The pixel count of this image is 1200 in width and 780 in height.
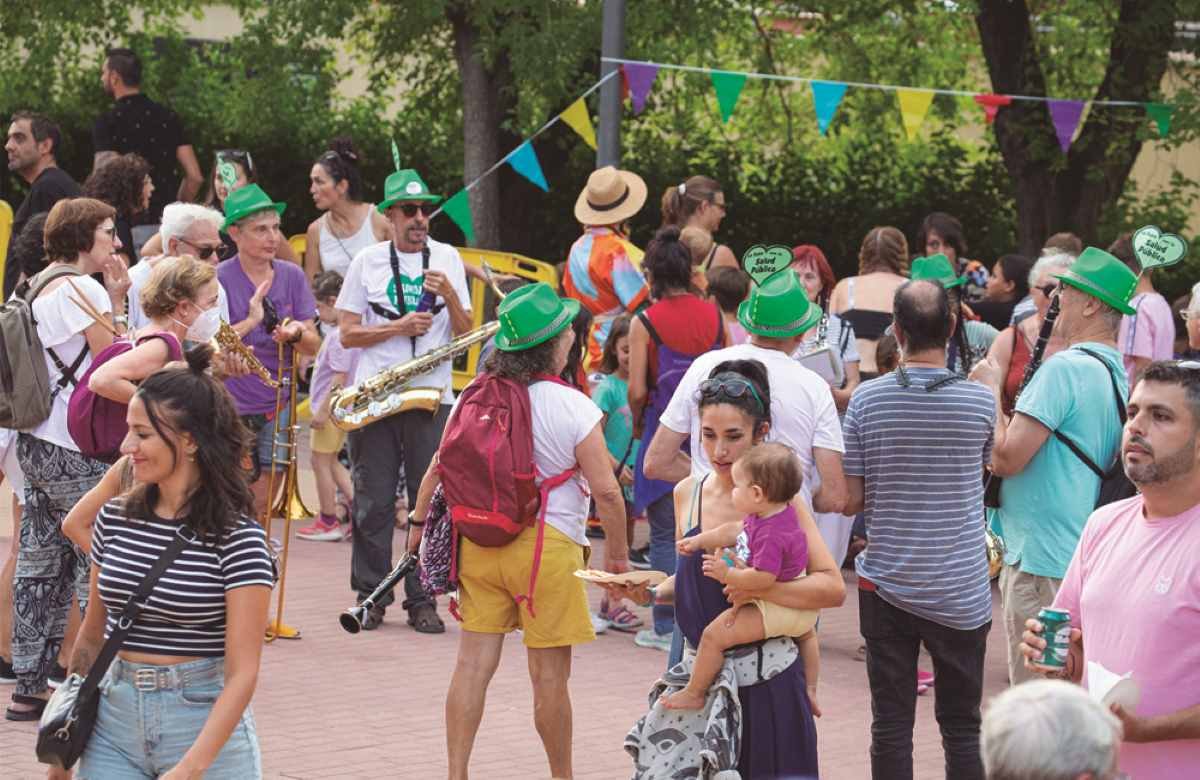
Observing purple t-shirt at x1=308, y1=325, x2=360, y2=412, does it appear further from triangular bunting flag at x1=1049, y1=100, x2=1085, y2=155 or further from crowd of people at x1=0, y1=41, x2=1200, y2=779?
triangular bunting flag at x1=1049, y1=100, x2=1085, y2=155

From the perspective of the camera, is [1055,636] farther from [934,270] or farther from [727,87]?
[727,87]

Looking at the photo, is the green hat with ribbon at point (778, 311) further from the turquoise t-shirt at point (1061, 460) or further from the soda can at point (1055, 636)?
the soda can at point (1055, 636)

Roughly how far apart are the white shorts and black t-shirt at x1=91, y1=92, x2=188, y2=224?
5.28 meters

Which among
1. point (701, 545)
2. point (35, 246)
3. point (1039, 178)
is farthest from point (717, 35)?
point (701, 545)

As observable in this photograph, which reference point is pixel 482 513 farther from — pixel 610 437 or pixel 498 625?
pixel 610 437

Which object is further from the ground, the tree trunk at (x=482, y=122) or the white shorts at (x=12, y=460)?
the tree trunk at (x=482, y=122)

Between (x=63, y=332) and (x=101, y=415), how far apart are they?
618 mm

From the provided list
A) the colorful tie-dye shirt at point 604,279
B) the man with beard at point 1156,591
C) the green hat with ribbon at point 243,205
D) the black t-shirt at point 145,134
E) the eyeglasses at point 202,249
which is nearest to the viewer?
the man with beard at point 1156,591

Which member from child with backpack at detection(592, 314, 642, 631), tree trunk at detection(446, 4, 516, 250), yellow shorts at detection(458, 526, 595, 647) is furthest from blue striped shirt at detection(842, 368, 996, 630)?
tree trunk at detection(446, 4, 516, 250)

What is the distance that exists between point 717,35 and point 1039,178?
3881 mm

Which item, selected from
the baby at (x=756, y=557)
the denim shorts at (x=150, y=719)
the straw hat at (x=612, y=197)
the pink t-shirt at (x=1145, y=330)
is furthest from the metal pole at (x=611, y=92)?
the denim shorts at (x=150, y=719)

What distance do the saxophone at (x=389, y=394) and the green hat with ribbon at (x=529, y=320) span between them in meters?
2.42

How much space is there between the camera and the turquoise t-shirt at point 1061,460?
6406mm

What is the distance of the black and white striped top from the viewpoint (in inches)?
181
